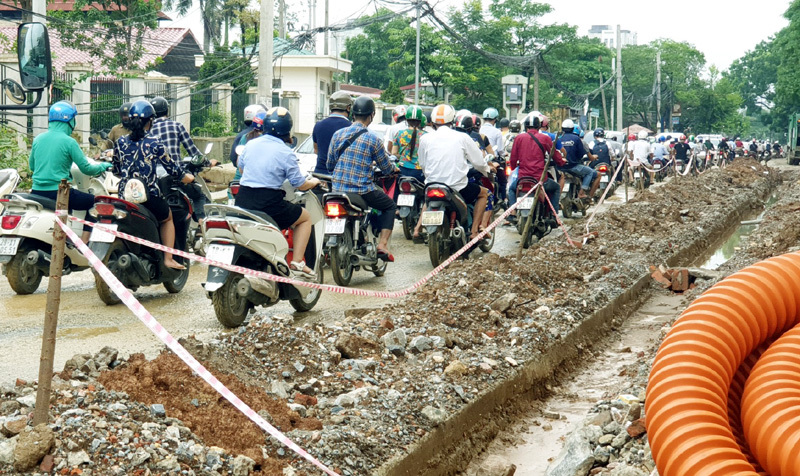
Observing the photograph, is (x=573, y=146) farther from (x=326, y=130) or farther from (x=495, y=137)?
(x=326, y=130)

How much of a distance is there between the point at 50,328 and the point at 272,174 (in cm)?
381

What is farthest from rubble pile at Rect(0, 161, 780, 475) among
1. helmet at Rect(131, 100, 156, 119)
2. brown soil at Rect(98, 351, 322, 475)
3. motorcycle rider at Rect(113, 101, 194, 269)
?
helmet at Rect(131, 100, 156, 119)

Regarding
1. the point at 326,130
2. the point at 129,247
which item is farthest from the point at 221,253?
the point at 326,130

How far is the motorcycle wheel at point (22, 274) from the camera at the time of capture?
8.27 metres

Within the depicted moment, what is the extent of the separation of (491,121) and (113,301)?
8.95m

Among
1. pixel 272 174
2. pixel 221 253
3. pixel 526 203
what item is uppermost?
pixel 272 174

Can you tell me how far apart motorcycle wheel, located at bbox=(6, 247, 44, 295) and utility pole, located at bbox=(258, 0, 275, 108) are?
→ 8658mm

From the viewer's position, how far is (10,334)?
7035mm

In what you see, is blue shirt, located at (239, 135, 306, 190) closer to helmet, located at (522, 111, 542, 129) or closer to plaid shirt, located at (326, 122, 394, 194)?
plaid shirt, located at (326, 122, 394, 194)

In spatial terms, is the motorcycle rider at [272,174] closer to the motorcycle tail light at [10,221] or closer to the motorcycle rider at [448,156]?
the motorcycle tail light at [10,221]

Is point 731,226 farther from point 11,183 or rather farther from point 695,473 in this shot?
point 695,473

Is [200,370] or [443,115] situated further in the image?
[443,115]

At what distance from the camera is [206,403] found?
4406mm

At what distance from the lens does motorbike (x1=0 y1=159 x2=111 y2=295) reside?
803 cm
